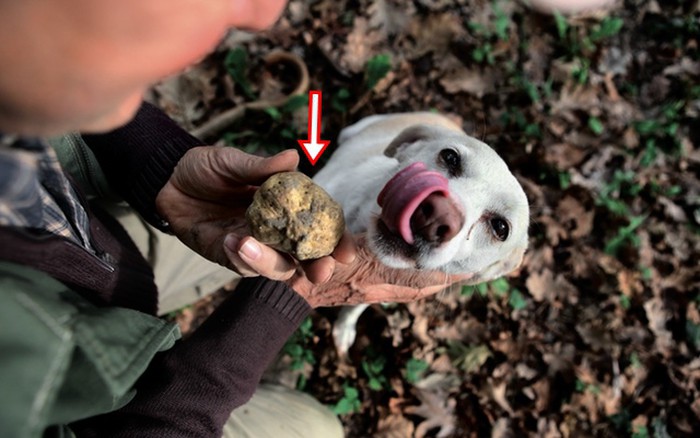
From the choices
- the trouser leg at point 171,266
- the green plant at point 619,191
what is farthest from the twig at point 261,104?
the green plant at point 619,191

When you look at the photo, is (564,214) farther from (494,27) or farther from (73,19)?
(73,19)

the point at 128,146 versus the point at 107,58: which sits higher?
the point at 107,58

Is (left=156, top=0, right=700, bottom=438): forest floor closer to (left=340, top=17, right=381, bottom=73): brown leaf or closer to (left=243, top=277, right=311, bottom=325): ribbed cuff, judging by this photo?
(left=340, top=17, right=381, bottom=73): brown leaf

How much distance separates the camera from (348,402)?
3.24 m

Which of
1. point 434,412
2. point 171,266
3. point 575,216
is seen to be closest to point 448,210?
point 171,266

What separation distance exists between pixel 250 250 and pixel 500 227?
4.31 feet

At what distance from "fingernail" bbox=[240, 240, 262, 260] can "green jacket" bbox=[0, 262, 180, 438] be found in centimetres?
40

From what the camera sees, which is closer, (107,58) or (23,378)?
(107,58)

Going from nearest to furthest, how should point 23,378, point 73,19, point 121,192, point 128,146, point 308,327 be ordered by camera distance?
point 73,19, point 23,378, point 128,146, point 121,192, point 308,327

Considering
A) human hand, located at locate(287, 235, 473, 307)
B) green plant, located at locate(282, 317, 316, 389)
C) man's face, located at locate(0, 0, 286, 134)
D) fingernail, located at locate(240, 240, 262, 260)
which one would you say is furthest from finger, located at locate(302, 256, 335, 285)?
green plant, located at locate(282, 317, 316, 389)

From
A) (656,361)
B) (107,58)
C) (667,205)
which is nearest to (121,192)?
(107,58)

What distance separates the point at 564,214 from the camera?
3.80m

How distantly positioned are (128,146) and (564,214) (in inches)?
127

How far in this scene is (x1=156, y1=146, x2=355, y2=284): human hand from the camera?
5.54 ft
